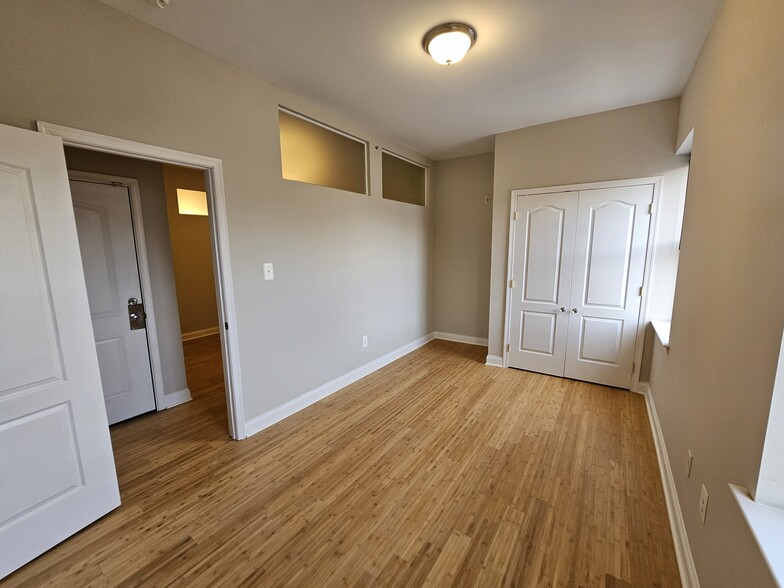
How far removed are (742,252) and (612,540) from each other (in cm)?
148

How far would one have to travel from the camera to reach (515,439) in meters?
2.44

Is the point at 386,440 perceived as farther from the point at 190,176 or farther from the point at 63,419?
the point at 190,176

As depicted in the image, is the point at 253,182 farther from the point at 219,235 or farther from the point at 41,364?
the point at 41,364

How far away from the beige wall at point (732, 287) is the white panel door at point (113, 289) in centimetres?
381

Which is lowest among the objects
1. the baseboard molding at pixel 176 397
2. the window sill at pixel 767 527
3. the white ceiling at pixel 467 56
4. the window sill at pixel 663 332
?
the baseboard molding at pixel 176 397

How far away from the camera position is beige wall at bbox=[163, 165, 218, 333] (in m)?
4.77

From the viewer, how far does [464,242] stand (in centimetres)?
466

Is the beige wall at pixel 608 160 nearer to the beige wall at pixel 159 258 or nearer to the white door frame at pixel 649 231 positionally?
the white door frame at pixel 649 231

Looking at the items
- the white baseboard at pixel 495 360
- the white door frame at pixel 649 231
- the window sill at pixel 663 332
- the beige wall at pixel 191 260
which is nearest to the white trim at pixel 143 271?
the beige wall at pixel 191 260

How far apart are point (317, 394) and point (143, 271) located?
193 centimetres

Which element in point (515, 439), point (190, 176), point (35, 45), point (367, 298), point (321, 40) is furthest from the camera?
point (190, 176)

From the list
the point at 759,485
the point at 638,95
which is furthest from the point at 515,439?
the point at 638,95

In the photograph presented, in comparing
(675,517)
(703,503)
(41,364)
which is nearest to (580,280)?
(675,517)

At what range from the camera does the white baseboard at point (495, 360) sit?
391cm
